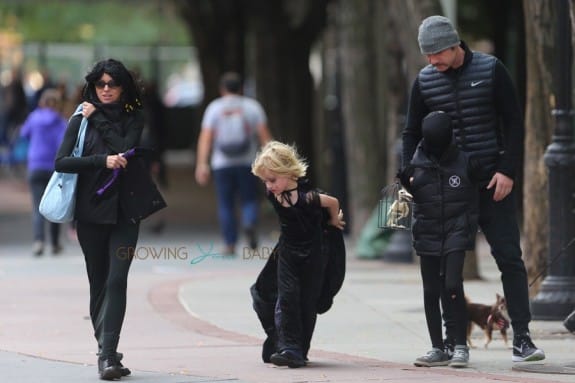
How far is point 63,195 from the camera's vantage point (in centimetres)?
818

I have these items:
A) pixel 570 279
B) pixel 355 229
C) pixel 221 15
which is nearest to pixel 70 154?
pixel 570 279

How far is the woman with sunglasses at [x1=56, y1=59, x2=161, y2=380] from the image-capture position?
8.10 meters

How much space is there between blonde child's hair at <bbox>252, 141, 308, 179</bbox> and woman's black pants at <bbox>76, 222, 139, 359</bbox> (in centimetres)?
74

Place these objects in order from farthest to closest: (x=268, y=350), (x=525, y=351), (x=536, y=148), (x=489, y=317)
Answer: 1. (x=536, y=148)
2. (x=489, y=317)
3. (x=268, y=350)
4. (x=525, y=351)

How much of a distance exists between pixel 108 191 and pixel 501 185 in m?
2.08

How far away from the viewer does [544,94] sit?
35.4 feet

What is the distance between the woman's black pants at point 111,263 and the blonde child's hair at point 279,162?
74 cm

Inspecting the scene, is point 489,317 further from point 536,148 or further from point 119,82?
point 119,82

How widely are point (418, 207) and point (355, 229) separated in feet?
30.1

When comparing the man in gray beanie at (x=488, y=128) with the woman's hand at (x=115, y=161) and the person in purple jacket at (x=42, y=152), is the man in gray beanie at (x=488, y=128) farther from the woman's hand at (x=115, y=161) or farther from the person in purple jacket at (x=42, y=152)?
the person in purple jacket at (x=42, y=152)

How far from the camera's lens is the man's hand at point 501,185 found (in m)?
8.20

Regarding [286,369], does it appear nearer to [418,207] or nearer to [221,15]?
[418,207]

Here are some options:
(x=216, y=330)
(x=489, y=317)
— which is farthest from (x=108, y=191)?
(x=489, y=317)

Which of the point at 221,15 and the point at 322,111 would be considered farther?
the point at 221,15
